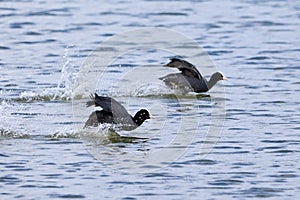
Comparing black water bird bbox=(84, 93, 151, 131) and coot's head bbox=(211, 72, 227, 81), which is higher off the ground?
coot's head bbox=(211, 72, 227, 81)

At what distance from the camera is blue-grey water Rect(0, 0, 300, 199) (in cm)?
977

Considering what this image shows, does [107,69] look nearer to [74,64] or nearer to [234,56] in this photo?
[74,64]

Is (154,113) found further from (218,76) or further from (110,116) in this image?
(218,76)

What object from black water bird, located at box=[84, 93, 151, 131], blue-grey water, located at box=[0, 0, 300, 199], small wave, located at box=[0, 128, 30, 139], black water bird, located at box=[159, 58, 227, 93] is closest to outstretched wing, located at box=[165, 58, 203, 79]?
black water bird, located at box=[159, 58, 227, 93]

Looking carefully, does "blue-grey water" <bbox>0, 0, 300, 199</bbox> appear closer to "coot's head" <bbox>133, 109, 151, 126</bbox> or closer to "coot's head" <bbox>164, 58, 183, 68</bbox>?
"coot's head" <bbox>133, 109, 151, 126</bbox>

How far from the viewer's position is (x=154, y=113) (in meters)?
13.2

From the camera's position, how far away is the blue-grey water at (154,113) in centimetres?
977

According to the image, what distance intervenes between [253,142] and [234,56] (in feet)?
22.2

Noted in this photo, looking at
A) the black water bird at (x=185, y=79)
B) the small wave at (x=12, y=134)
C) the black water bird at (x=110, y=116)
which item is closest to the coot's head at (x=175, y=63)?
the black water bird at (x=185, y=79)

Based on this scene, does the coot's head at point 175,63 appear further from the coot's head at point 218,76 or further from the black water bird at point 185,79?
the coot's head at point 218,76

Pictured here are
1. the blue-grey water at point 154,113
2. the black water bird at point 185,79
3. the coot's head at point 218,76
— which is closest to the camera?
the blue-grey water at point 154,113

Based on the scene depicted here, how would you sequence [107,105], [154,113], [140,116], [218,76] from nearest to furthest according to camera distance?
[107,105], [140,116], [154,113], [218,76]

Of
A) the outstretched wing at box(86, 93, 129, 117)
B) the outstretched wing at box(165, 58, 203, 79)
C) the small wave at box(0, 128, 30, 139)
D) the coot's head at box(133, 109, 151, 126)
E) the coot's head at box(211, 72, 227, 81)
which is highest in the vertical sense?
the outstretched wing at box(165, 58, 203, 79)

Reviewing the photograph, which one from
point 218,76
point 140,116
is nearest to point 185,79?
point 218,76
